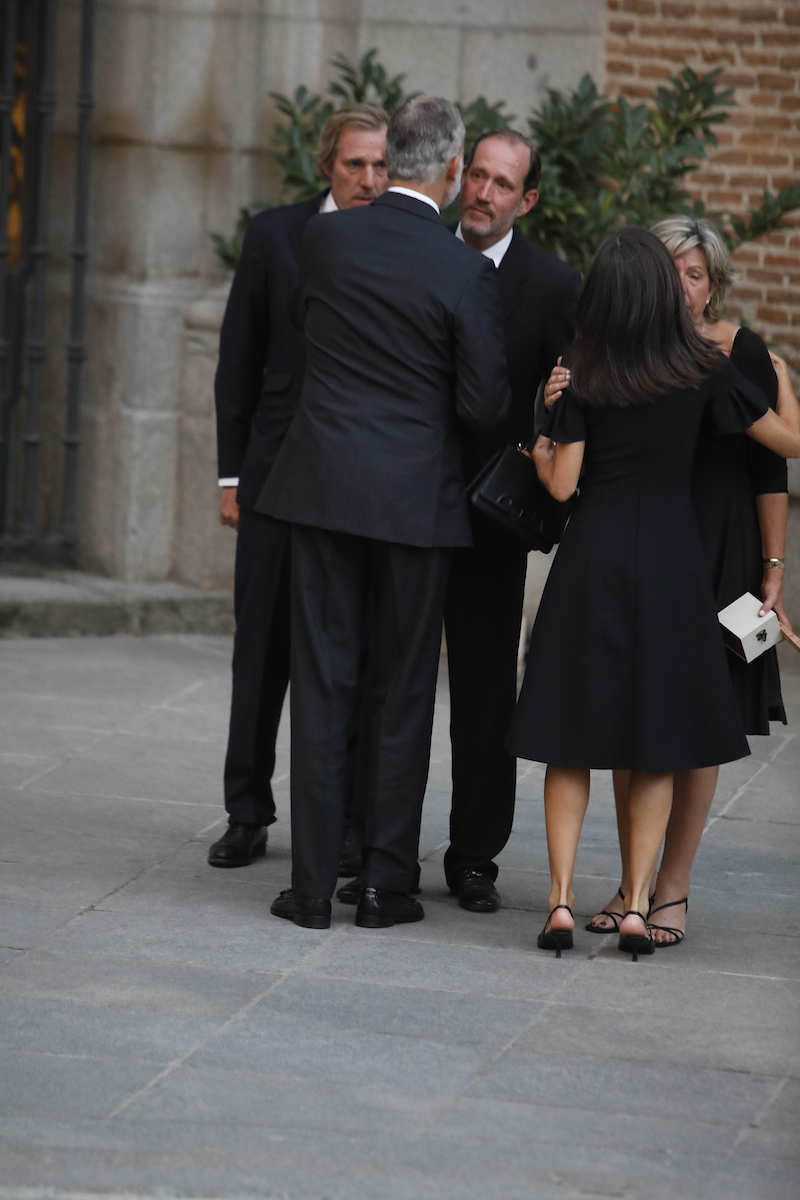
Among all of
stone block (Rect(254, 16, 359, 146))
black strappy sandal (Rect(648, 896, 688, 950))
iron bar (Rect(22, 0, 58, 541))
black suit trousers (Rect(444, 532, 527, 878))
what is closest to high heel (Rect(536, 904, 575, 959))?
black strappy sandal (Rect(648, 896, 688, 950))

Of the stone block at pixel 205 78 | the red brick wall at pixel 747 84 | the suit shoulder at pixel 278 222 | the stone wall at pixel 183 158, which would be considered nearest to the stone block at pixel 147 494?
the stone wall at pixel 183 158

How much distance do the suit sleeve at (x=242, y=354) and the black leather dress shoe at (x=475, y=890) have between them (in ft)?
4.18

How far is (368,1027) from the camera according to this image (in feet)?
14.4

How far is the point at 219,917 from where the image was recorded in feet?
17.0

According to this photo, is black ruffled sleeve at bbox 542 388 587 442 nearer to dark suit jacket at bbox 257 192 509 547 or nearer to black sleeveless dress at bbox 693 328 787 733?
dark suit jacket at bbox 257 192 509 547

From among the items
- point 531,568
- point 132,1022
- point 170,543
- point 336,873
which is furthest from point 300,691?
point 170,543

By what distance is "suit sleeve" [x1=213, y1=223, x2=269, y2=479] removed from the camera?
5609mm

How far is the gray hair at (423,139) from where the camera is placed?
4.88 meters

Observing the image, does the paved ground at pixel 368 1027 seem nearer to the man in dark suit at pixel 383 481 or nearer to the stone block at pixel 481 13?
the man in dark suit at pixel 383 481

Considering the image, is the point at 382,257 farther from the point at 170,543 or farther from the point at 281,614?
the point at 170,543

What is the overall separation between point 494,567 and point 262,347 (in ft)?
3.11

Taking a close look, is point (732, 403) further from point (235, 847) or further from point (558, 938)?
point (235, 847)

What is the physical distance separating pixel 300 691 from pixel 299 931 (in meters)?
0.58

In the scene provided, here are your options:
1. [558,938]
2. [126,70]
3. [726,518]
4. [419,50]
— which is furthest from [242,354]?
[126,70]
